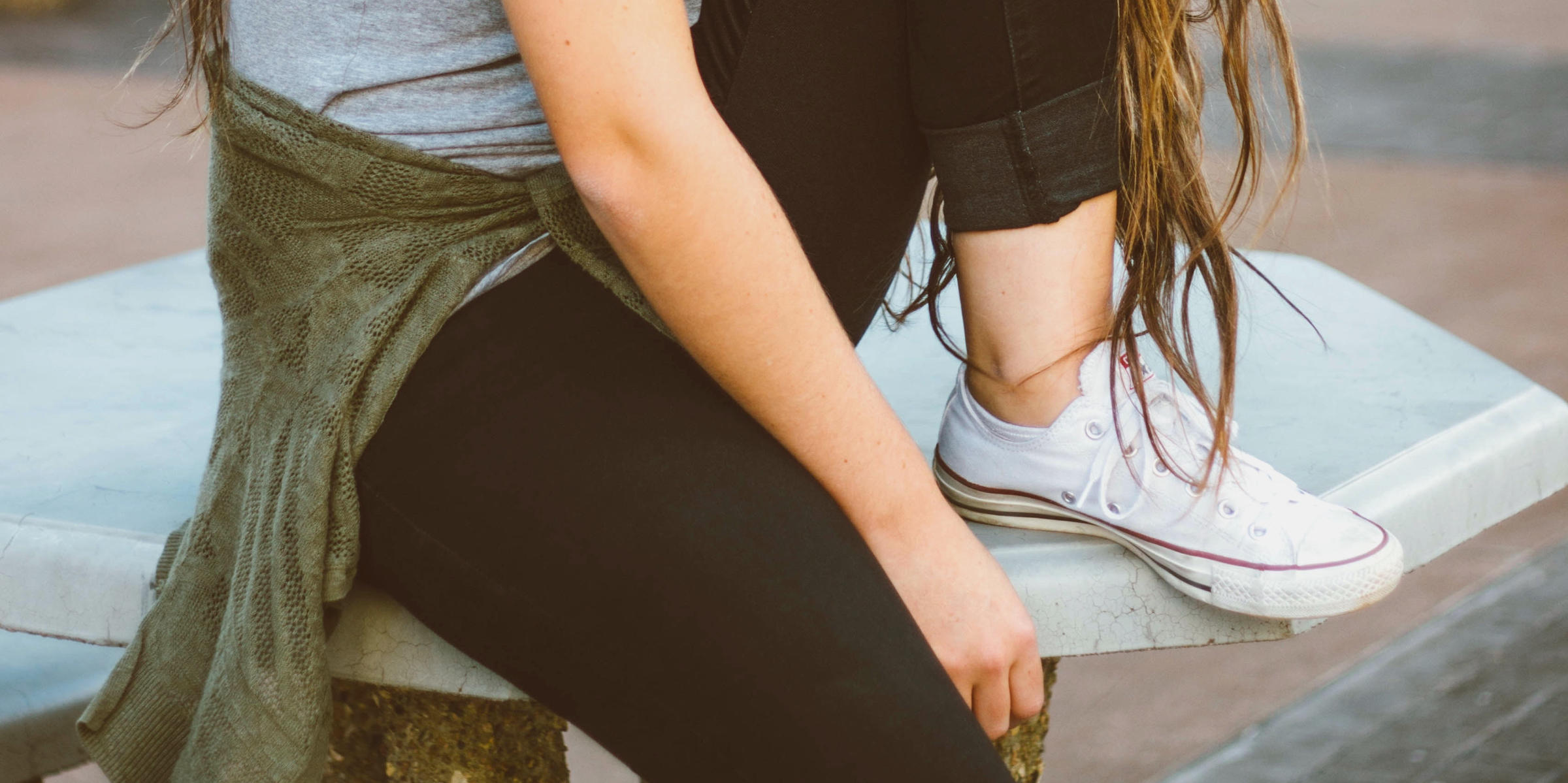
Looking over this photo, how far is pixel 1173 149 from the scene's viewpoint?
81 cm

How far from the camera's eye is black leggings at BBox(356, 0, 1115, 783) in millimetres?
617

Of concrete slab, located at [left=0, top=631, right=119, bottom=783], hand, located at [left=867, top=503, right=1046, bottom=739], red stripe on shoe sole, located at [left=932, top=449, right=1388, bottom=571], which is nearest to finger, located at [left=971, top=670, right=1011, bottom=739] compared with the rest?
hand, located at [left=867, top=503, right=1046, bottom=739]

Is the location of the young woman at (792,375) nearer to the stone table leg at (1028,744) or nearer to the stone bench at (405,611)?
the stone bench at (405,611)

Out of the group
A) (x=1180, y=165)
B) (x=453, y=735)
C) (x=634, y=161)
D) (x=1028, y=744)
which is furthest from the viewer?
(x=1028, y=744)

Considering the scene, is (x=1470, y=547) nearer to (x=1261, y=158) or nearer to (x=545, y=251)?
(x=1261, y=158)

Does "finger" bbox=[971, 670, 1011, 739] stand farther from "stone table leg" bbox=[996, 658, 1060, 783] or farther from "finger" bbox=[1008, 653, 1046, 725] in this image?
"stone table leg" bbox=[996, 658, 1060, 783]

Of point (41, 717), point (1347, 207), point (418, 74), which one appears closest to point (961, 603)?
point (418, 74)

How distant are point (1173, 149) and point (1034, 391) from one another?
160mm

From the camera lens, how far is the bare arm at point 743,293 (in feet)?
1.98

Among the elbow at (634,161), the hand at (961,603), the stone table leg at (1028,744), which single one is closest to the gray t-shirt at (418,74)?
the elbow at (634,161)

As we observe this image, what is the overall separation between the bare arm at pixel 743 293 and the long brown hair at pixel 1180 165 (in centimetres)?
17

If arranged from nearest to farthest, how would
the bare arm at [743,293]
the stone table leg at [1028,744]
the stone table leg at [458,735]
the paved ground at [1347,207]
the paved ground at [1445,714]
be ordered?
the bare arm at [743,293]
the stone table leg at [458,735]
the stone table leg at [1028,744]
the paved ground at [1445,714]
the paved ground at [1347,207]

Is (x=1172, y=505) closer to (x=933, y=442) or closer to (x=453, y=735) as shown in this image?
(x=933, y=442)

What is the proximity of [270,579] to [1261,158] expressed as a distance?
0.60 metres
